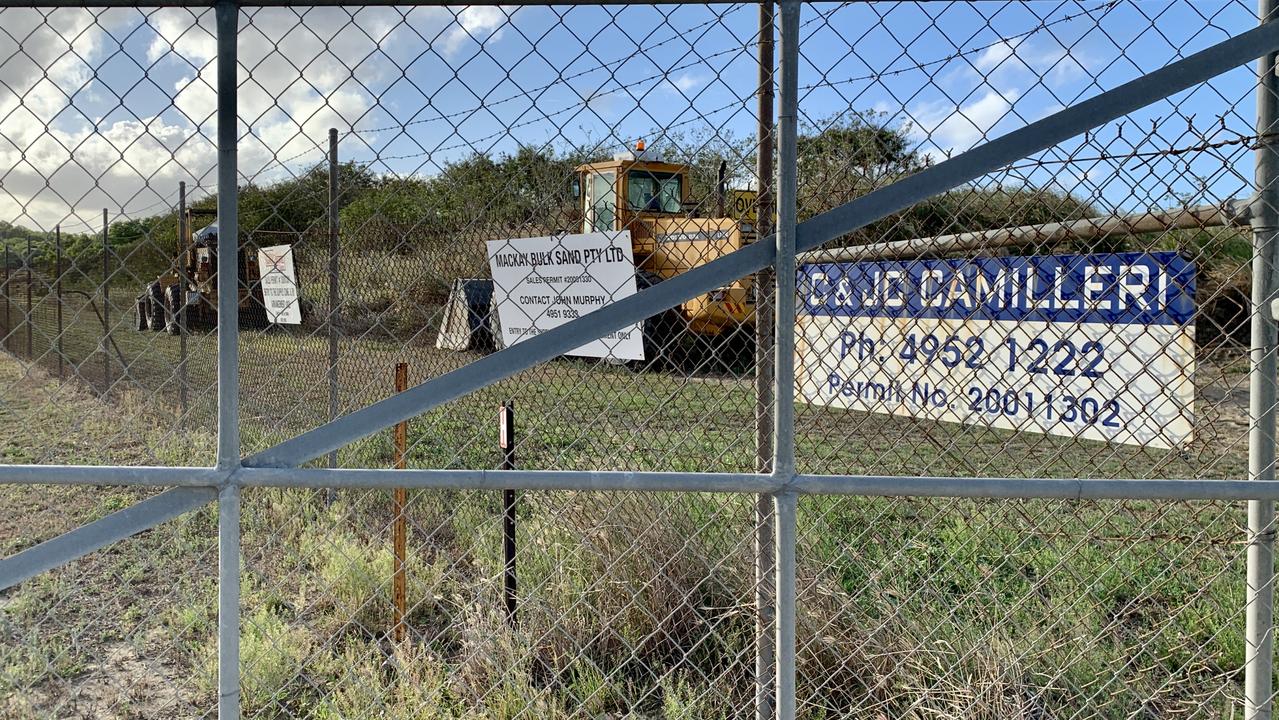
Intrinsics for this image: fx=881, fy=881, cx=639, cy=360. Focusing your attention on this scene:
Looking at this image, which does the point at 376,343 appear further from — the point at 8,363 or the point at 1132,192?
the point at 8,363

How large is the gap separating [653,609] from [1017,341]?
172 centimetres

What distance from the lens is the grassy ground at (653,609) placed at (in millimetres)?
3014

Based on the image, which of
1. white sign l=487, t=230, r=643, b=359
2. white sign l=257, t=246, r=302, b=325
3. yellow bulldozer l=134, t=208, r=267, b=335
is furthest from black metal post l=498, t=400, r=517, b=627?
white sign l=257, t=246, r=302, b=325

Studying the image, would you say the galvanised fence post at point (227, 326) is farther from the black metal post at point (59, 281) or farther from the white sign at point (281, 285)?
the white sign at point (281, 285)

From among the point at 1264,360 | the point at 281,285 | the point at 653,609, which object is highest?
the point at 281,285

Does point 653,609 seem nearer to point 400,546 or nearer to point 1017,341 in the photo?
point 400,546

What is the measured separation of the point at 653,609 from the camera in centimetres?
353

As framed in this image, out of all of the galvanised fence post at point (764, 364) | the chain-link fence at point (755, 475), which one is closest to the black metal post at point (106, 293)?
the chain-link fence at point (755, 475)

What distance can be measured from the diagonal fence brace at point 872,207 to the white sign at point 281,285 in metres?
3.56

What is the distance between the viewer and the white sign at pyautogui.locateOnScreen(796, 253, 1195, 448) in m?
2.45

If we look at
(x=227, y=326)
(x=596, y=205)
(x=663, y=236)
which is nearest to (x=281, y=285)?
(x=663, y=236)

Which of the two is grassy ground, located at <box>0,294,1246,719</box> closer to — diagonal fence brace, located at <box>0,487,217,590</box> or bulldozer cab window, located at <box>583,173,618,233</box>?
bulldozer cab window, located at <box>583,173,618,233</box>

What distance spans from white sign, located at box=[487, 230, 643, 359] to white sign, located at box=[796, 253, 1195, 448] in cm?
70

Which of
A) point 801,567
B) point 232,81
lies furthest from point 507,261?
point 801,567
